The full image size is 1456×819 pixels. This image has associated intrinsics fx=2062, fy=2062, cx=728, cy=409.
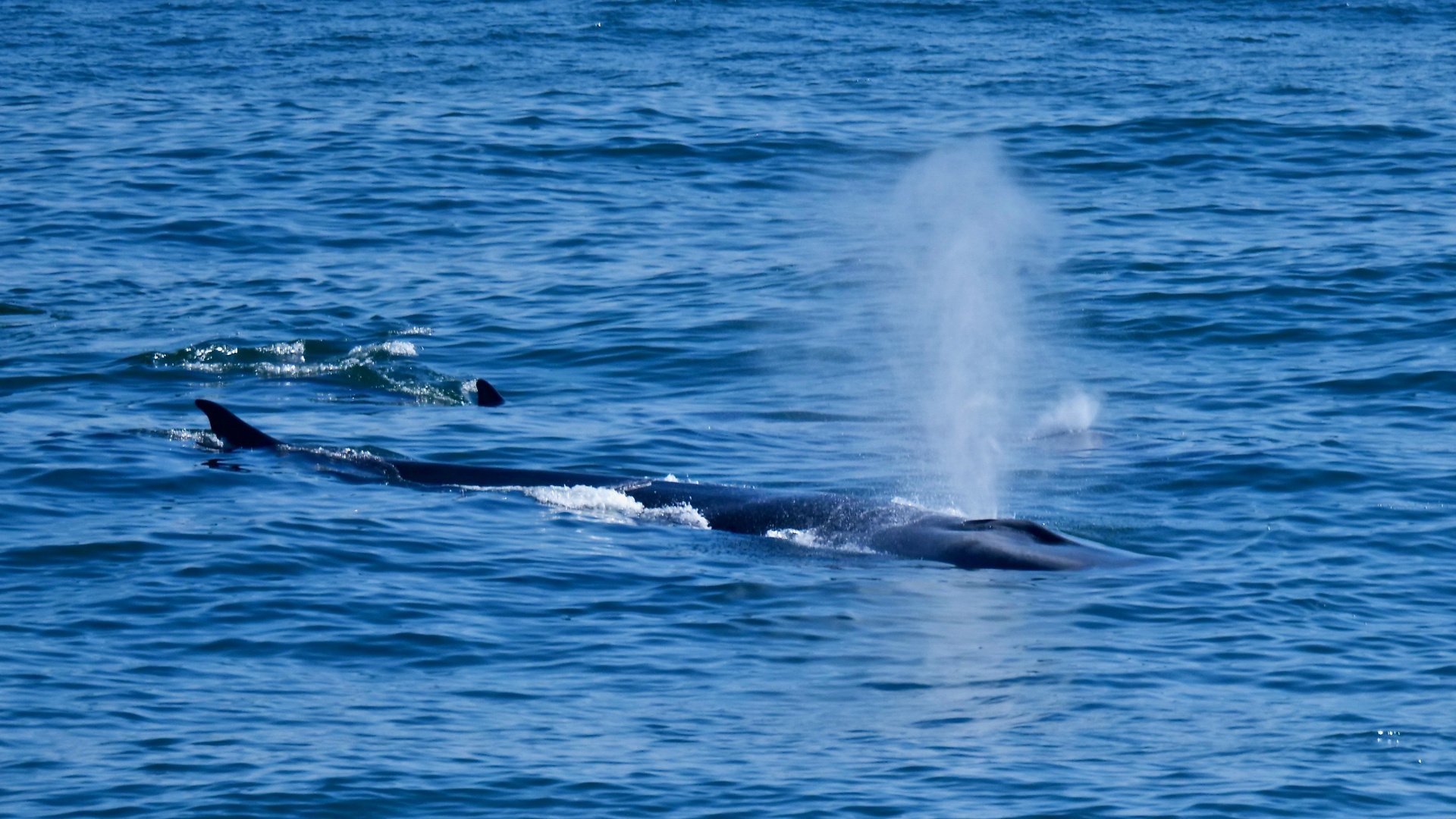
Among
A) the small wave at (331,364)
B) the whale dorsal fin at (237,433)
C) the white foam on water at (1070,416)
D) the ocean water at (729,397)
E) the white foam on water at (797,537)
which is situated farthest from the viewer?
the small wave at (331,364)

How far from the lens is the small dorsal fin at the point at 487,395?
77.5ft

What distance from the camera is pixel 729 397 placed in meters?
24.3

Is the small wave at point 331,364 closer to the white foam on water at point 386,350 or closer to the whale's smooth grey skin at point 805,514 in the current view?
the white foam on water at point 386,350

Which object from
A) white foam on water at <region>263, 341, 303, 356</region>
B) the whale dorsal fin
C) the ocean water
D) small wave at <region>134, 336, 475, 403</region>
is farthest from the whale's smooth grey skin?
white foam on water at <region>263, 341, 303, 356</region>

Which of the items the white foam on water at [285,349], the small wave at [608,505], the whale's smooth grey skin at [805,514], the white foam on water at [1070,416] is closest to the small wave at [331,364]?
the white foam on water at [285,349]

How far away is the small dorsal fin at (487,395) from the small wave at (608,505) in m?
4.10

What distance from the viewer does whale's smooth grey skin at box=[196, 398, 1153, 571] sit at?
16969 mm

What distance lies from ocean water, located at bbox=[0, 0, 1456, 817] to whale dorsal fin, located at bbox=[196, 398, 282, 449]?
297 millimetres

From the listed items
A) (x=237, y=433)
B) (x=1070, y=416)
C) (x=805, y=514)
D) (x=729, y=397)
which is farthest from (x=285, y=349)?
(x=805, y=514)

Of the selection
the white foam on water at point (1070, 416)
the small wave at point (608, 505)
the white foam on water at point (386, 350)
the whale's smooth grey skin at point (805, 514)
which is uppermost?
the white foam on water at point (386, 350)

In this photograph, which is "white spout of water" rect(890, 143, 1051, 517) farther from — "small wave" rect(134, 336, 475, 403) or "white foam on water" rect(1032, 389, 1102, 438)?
"small wave" rect(134, 336, 475, 403)

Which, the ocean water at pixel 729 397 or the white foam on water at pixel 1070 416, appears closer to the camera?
the ocean water at pixel 729 397

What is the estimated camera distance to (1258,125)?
3753 centimetres

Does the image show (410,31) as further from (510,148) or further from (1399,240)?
(1399,240)
